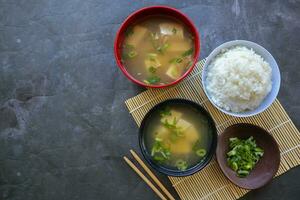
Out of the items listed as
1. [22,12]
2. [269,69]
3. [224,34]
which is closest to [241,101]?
[269,69]

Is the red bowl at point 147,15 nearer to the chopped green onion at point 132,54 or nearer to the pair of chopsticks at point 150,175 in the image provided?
the chopped green onion at point 132,54

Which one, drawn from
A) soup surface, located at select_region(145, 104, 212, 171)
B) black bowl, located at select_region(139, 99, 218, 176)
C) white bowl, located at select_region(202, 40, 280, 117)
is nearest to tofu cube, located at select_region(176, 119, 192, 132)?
soup surface, located at select_region(145, 104, 212, 171)

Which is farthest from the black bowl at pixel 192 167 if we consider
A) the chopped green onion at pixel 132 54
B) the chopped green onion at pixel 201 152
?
the chopped green onion at pixel 132 54

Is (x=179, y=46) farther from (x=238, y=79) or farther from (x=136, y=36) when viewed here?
(x=238, y=79)

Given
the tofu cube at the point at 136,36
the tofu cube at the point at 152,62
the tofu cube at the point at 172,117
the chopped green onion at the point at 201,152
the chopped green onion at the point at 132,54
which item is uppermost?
the tofu cube at the point at 136,36

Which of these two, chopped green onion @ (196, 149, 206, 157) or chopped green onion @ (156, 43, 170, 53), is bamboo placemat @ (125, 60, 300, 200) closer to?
chopped green onion @ (196, 149, 206, 157)

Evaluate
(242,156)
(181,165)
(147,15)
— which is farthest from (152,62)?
(242,156)
